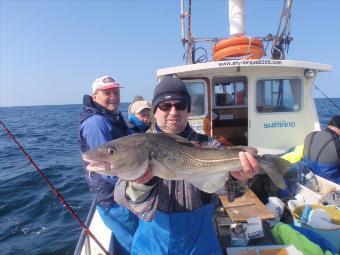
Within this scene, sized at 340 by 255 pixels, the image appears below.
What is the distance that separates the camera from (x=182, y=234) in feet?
8.98

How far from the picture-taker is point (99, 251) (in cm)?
396

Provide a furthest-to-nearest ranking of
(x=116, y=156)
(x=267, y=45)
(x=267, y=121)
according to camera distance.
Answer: (x=267, y=45) < (x=267, y=121) < (x=116, y=156)

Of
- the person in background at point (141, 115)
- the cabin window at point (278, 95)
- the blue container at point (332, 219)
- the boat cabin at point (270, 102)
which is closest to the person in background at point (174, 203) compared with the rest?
the blue container at point (332, 219)

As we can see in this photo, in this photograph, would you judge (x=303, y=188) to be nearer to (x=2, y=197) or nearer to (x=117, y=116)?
(x=117, y=116)

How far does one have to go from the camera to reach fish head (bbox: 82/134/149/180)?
2.48 metres

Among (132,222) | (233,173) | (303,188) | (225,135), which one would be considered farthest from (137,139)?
(225,135)

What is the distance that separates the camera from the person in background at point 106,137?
377 cm

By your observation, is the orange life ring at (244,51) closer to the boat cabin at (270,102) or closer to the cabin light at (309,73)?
the boat cabin at (270,102)

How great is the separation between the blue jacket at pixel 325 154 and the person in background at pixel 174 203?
15.4 ft

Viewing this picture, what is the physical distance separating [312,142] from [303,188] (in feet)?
4.02

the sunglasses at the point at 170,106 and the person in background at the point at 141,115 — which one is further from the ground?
the sunglasses at the point at 170,106

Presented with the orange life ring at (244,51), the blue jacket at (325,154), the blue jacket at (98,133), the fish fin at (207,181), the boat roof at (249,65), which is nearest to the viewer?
the fish fin at (207,181)

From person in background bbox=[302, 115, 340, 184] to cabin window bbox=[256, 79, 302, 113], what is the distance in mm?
1575

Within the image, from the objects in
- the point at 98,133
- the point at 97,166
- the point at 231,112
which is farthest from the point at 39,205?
the point at 97,166
